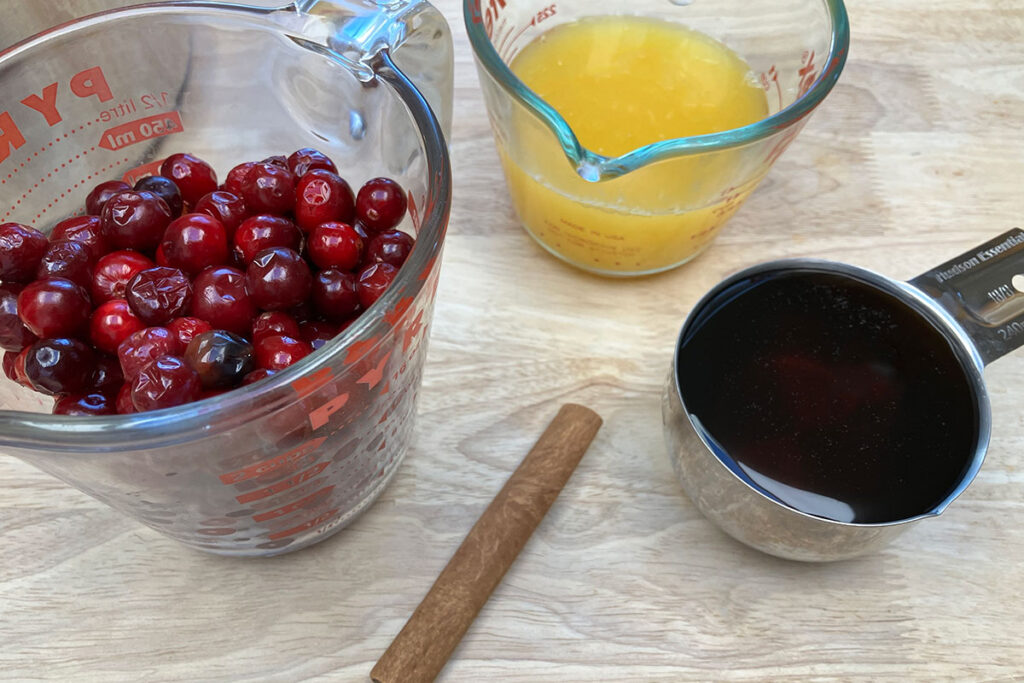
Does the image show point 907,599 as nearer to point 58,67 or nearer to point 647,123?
point 647,123

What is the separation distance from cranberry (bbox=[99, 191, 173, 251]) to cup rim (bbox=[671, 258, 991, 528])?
46cm

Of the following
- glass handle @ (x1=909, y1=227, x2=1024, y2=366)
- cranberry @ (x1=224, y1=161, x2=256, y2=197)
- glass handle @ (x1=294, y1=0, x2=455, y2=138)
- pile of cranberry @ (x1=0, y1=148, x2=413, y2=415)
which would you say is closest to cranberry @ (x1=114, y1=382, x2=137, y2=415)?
pile of cranberry @ (x1=0, y1=148, x2=413, y2=415)

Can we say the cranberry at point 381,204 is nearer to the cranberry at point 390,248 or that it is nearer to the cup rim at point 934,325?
the cranberry at point 390,248

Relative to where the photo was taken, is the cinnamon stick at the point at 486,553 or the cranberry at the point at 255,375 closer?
the cranberry at the point at 255,375

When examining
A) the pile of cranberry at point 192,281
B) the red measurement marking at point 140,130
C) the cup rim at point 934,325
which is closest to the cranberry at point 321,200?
the pile of cranberry at point 192,281

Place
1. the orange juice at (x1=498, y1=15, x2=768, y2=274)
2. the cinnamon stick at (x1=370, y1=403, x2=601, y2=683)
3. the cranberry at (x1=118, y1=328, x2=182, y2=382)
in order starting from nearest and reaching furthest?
1. the cranberry at (x1=118, y1=328, x2=182, y2=382)
2. the cinnamon stick at (x1=370, y1=403, x2=601, y2=683)
3. the orange juice at (x1=498, y1=15, x2=768, y2=274)

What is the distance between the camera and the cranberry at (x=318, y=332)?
2.14ft

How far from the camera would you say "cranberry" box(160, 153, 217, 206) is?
2.47 ft

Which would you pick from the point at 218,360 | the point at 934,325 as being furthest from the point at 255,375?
the point at 934,325

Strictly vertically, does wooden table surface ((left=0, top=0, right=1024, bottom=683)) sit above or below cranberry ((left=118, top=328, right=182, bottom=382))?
below

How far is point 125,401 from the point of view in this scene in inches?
23.1

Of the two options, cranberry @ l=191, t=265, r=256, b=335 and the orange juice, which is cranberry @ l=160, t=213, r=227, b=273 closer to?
cranberry @ l=191, t=265, r=256, b=335

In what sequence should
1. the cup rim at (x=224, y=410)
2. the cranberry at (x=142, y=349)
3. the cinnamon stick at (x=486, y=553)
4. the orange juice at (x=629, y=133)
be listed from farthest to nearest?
the orange juice at (x=629, y=133) < the cinnamon stick at (x=486, y=553) < the cranberry at (x=142, y=349) < the cup rim at (x=224, y=410)

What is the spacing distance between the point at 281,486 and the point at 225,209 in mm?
248
